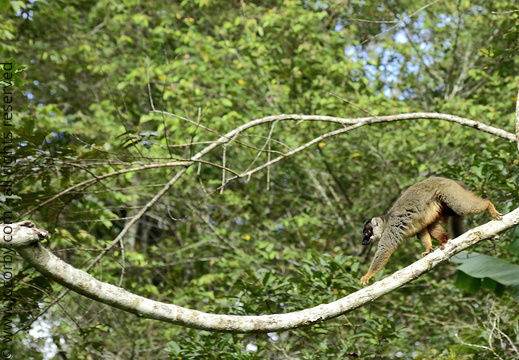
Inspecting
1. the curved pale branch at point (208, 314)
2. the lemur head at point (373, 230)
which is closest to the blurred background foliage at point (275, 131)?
the lemur head at point (373, 230)

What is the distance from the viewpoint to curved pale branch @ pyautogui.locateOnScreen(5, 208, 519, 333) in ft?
9.78

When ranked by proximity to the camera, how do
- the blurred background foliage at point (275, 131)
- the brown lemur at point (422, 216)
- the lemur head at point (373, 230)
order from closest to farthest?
1. the brown lemur at point (422, 216)
2. the lemur head at point (373, 230)
3. the blurred background foliage at point (275, 131)

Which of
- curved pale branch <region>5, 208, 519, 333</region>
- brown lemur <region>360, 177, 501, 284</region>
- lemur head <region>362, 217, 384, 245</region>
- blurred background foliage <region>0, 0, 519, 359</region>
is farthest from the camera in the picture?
blurred background foliage <region>0, 0, 519, 359</region>

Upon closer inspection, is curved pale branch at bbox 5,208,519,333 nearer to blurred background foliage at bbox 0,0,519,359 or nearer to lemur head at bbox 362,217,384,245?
lemur head at bbox 362,217,384,245

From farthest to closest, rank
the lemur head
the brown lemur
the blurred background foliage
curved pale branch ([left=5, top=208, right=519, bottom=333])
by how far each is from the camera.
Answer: the blurred background foliage < the lemur head < the brown lemur < curved pale branch ([left=5, top=208, right=519, bottom=333])

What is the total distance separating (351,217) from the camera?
10516 mm

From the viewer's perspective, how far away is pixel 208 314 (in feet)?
11.1

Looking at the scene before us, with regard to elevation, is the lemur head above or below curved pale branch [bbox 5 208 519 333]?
below

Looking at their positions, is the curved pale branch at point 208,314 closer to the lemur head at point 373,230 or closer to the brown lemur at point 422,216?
the brown lemur at point 422,216

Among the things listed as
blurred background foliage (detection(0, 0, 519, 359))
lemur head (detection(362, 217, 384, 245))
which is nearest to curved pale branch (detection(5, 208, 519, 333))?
lemur head (detection(362, 217, 384, 245))

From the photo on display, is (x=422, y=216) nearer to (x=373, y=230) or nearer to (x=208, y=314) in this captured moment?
(x=373, y=230)

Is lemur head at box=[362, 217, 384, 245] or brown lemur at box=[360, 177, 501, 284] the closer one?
brown lemur at box=[360, 177, 501, 284]

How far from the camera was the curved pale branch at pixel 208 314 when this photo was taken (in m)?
2.98

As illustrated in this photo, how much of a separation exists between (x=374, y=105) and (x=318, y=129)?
100 centimetres
